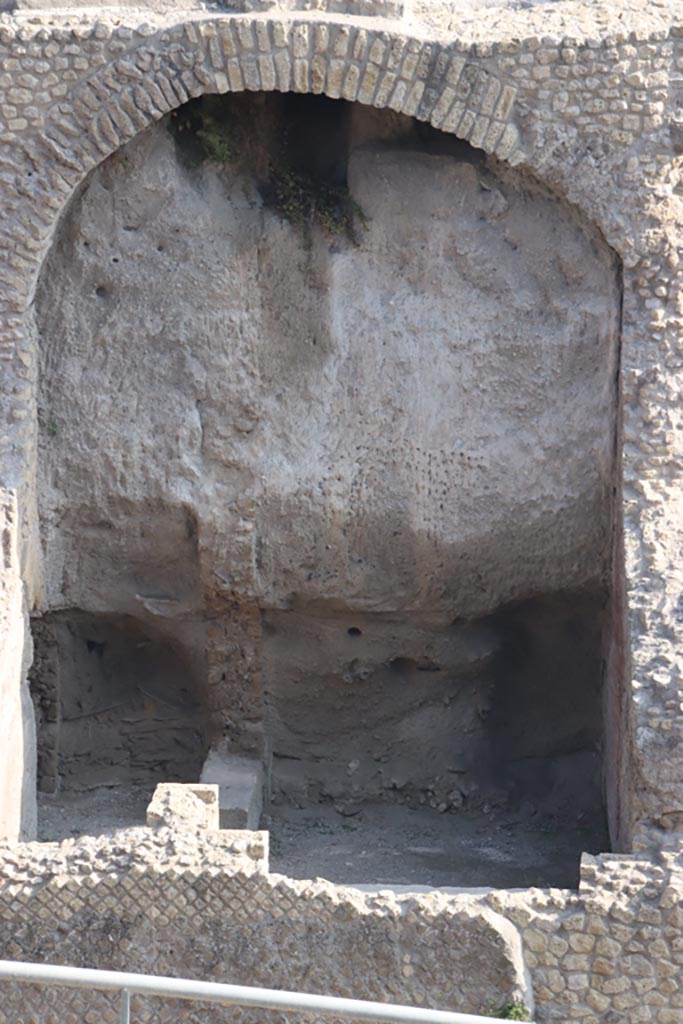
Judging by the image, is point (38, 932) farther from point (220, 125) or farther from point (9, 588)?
point (220, 125)

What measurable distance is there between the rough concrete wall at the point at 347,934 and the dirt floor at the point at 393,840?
170 cm

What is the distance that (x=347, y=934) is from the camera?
9320mm

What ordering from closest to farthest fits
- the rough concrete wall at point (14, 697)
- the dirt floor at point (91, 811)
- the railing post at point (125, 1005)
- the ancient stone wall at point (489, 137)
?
the railing post at point (125, 1005) → the ancient stone wall at point (489, 137) → the rough concrete wall at point (14, 697) → the dirt floor at point (91, 811)

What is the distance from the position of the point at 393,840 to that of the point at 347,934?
2899 millimetres

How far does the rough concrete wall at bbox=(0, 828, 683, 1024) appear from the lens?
926 cm

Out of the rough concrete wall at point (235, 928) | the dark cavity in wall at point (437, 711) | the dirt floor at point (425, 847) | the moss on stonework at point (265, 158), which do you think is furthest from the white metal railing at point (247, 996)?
the moss on stonework at point (265, 158)

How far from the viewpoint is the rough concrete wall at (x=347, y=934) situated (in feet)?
30.4

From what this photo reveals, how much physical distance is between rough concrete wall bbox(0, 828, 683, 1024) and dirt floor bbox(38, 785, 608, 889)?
1702 millimetres

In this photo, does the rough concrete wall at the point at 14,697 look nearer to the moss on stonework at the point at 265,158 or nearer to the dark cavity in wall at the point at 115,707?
the dark cavity in wall at the point at 115,707

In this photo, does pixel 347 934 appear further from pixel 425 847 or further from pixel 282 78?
pixel 282 78

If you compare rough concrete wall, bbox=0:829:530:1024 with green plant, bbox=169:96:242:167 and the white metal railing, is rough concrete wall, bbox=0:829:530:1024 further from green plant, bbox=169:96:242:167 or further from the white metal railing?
green plant, bbox=169:96:242:167

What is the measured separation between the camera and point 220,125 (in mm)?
11445

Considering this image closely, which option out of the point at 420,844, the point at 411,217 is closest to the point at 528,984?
the point at 420,844

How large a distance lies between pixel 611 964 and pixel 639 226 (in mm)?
4225
